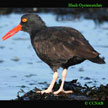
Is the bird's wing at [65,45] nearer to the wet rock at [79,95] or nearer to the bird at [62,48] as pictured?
the bird at [62,48]

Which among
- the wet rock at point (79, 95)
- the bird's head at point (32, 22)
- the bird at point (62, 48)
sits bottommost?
the wet rock at point (79, 95)

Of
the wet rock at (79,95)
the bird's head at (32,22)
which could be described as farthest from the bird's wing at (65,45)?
the wet rock at (79,95)

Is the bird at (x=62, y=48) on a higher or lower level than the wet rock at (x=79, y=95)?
higher

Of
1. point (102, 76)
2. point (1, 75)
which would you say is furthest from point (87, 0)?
point (1, 75)

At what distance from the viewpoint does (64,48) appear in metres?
7.57

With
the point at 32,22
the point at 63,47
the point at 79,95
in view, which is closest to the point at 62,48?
the point at 63,47

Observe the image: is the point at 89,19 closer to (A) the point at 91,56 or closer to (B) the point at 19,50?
(B) the point at 19,50

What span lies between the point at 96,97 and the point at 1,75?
3.61 metres

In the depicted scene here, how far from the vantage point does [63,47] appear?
7.59 meters

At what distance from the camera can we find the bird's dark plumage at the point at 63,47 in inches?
292

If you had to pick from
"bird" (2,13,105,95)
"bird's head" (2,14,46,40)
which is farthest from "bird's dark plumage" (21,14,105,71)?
"bird's head" (2,14,46,40)

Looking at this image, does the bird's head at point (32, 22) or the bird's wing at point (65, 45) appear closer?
the bird's wing at point (65, 45)

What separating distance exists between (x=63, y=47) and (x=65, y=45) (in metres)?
0.06

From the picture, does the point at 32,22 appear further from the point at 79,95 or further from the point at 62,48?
the point at 79,95
